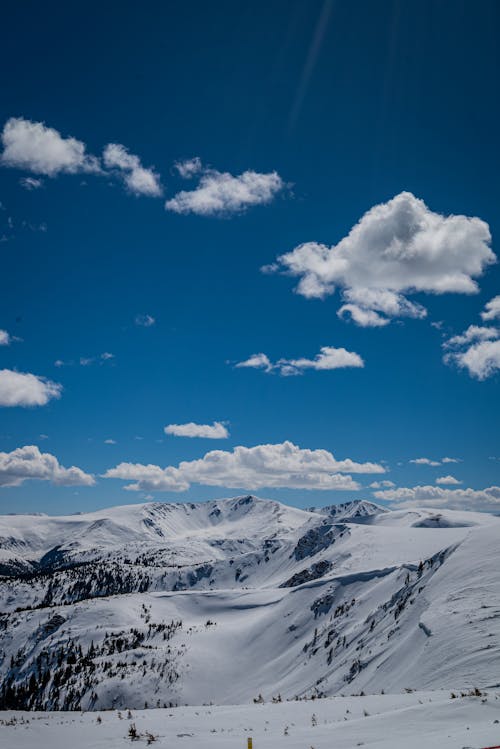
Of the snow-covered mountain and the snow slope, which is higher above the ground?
the snow slope

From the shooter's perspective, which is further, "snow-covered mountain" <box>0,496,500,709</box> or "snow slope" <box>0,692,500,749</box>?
"snow-covered mountain" <box>0,496,500,709</box>

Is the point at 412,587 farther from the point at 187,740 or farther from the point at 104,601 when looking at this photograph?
the point at 104,601

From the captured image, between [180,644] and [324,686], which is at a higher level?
[324,686]

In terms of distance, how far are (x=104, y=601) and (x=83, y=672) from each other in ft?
219

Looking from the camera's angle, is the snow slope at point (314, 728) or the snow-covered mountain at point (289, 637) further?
the snow-covered mountain at point (289, 637)

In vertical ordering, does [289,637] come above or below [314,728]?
below

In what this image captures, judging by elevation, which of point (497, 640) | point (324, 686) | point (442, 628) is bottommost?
point (324, 686)

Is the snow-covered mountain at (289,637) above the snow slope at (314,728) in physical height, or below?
below

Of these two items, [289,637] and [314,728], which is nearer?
[314,728]

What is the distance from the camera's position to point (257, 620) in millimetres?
131375

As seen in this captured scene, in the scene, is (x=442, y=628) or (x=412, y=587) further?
(x=412, y=587)

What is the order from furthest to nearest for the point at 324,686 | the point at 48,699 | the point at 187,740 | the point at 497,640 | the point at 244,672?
the point at 48,699, the point at 244,672, the point at 324,686, the point at 497,640, the point at 187,740

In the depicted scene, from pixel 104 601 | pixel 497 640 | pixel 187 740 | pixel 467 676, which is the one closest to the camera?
pixel 187 740

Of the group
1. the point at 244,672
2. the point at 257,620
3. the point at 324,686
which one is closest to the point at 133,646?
A: the point at 257,620
